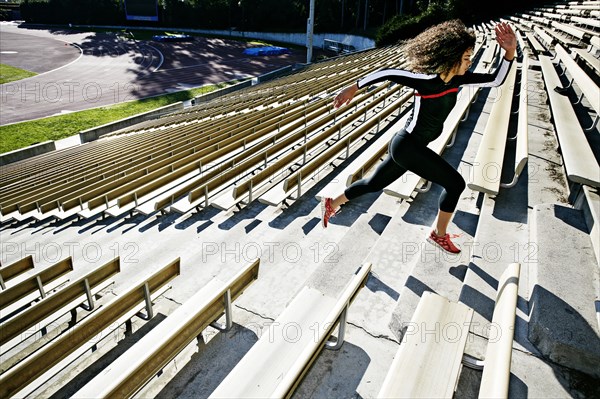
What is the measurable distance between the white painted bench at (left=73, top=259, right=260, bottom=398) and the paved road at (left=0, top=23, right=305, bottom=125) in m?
21.2

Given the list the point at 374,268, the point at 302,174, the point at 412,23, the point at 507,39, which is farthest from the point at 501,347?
the point at 412,23

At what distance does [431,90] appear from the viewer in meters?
2.66

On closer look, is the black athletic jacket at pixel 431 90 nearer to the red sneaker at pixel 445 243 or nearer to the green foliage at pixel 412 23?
the red sneaker at pixel 445 243

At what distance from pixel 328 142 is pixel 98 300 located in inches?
191

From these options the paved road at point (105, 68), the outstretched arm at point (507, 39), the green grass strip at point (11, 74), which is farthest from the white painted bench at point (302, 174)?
the green grass strip at point (11, 74)

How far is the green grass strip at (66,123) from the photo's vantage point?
16.0 m

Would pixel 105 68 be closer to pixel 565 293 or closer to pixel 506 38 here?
pixel 506 38

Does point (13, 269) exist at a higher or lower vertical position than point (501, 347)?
lower

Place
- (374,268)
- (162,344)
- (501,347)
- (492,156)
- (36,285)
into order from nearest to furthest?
(501,347)
(162,344)
(374,268)
(36,285)
(492,156)

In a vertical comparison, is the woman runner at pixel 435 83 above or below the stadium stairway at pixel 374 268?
above

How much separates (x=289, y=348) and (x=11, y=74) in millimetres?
34740

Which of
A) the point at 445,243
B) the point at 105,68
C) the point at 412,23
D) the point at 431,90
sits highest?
the point at 412,23

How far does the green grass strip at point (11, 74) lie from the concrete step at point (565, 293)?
32907mm

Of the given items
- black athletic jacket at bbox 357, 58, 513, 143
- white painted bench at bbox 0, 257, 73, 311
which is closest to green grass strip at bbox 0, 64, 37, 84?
white painted bench at bbox 0, 257, 73, 311
